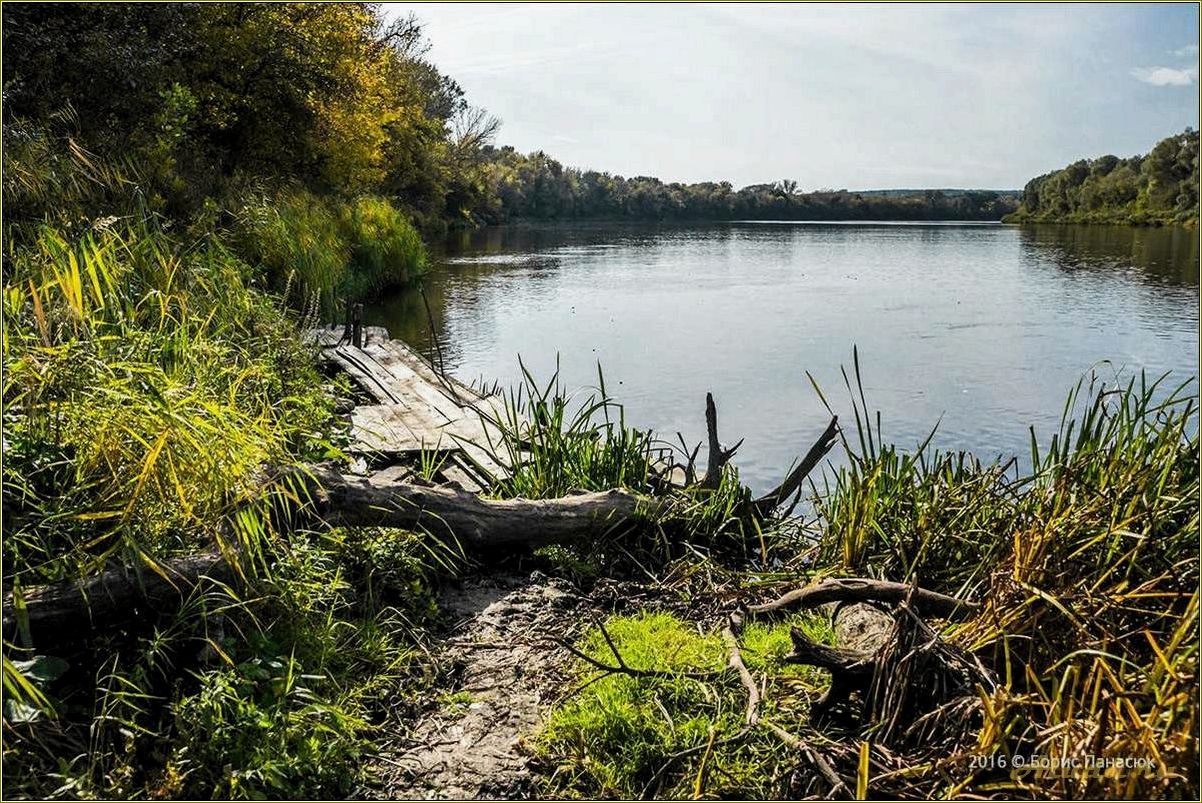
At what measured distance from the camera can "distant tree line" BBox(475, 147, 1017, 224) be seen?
80.3 meters

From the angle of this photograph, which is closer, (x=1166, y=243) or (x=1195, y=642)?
(x=1195, y=642)

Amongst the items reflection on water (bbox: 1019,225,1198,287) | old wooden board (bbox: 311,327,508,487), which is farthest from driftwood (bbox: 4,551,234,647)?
reflection on water (bbox: 1019,225,1198,287)

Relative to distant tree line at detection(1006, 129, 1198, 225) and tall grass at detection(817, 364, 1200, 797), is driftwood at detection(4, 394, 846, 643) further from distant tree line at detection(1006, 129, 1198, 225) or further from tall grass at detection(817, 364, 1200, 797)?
distant tree line at detection(1006, 129, 1198, 225)

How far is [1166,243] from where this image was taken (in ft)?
127

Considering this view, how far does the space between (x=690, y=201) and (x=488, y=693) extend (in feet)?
299

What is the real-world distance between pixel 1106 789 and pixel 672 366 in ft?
37.1

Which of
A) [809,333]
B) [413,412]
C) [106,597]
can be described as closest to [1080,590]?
[106,597]

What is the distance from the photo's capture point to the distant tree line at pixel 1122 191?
5606 cm

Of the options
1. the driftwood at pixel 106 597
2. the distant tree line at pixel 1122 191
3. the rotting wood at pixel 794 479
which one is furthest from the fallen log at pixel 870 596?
the distant tree line at pixel 1122 191

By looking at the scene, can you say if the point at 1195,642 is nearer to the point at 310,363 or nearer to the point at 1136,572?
the point at 1136,572

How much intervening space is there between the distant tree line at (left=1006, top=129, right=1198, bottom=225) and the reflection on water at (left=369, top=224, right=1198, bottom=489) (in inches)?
1115

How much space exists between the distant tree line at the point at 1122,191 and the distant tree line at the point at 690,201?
12.2 meters

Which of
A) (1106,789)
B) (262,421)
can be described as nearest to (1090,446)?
(1106,789)

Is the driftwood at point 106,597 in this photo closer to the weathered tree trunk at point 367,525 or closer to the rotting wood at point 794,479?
the weathered tree trunk at point 367,525
